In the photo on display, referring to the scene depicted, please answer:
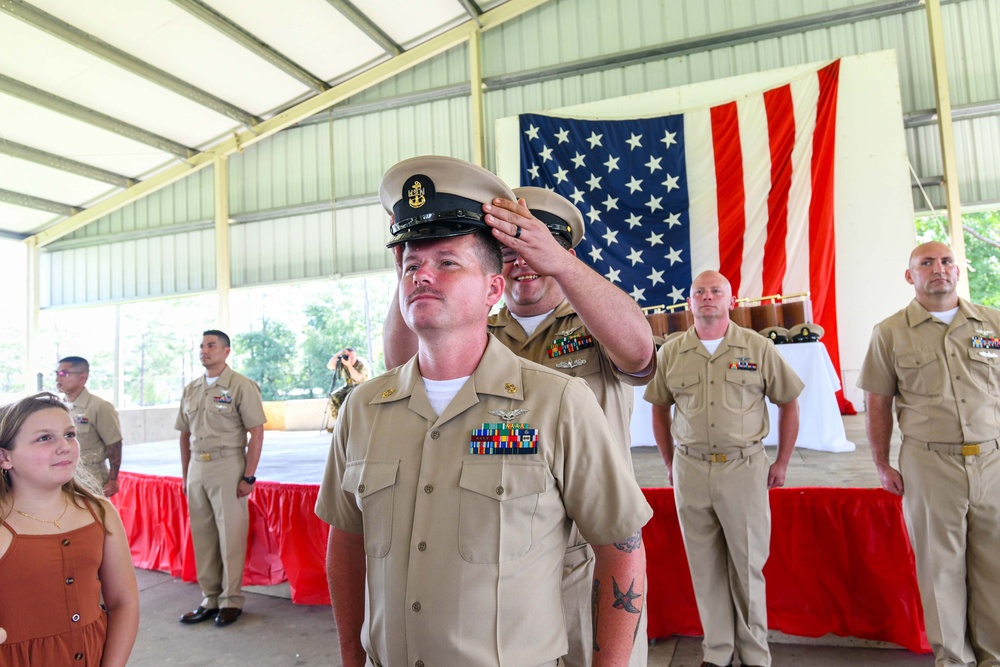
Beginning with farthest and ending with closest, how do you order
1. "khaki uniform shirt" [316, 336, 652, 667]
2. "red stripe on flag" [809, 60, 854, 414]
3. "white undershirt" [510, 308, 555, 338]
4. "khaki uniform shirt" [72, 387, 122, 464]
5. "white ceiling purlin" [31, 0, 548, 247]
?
"white ceiling purlin" [31, 0, 548, 247]
"red stripe on flag" [809, 60, 854, 414]
"khaki uniform shirt" [72, 387, 122, 464]
"white undershirt" [510, 308, 555, 338]
"khaki uniform shirt" [316, 336, 652, 667]

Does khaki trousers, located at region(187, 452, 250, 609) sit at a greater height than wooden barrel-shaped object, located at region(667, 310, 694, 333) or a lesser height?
lesser

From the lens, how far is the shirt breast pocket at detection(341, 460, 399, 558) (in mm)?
1089

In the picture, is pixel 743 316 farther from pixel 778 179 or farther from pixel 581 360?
pixel 581 360

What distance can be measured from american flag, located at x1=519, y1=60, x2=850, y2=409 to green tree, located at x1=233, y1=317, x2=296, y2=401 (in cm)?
722

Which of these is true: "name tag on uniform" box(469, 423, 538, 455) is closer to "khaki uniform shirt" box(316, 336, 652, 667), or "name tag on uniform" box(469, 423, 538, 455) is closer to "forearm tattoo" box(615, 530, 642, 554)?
"khaki uniform shirt" box(316, 336, 652, 667)

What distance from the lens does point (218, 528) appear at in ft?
11.9

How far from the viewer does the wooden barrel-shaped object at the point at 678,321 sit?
19.4 feet

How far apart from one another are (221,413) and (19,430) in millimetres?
1978

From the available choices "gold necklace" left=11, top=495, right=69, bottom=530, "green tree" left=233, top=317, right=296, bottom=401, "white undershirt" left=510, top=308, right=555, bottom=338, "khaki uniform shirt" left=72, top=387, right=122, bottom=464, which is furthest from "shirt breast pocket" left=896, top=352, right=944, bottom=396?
"green tree" left=233, top=317, right=296, bottom=401

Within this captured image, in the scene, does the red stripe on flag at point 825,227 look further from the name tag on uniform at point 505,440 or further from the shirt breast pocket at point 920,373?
the name tag on uniform at point 505,440

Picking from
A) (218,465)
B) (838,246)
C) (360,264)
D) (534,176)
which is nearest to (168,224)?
(360,264)

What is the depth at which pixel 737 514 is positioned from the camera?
2.52m

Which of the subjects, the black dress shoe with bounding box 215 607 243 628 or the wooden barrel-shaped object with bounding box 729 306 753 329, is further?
the wooden barrel-shaped object with bounding box 729 306 753 329

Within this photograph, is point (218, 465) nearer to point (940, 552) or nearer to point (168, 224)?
point (940, 552)
